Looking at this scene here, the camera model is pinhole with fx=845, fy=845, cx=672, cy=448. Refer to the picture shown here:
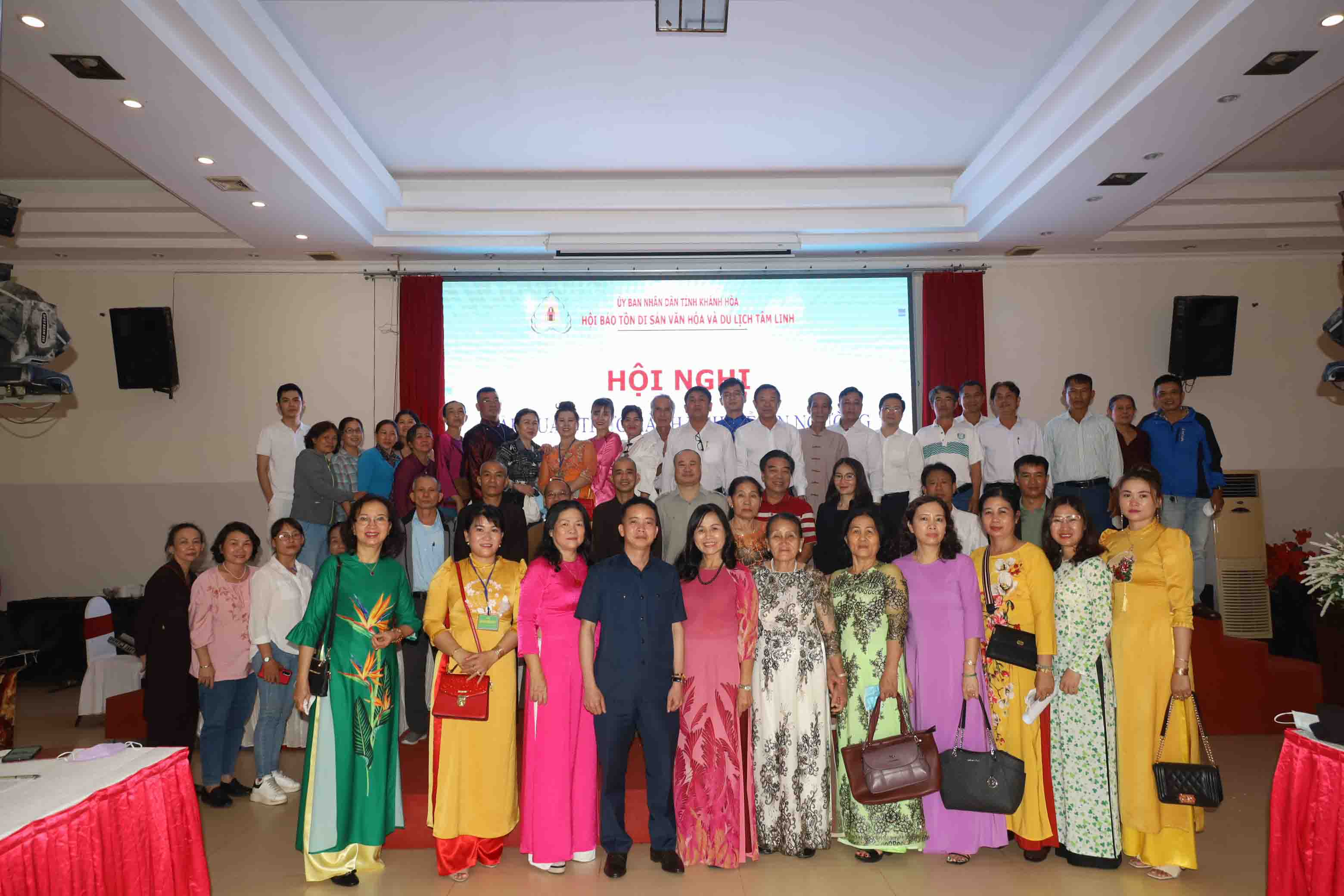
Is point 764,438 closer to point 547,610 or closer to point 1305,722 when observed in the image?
point 547,610

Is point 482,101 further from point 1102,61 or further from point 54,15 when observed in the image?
point 1102,61

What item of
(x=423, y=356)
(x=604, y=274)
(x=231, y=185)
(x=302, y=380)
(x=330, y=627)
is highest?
(x=231, y=185)

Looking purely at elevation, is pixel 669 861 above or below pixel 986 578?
below

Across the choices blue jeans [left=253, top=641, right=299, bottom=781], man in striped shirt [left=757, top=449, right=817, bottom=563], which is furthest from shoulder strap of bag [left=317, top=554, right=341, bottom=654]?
man in striped shirt [left=757, top=449, right=817, bottom=563]

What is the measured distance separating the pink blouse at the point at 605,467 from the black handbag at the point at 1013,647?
2.76 meters

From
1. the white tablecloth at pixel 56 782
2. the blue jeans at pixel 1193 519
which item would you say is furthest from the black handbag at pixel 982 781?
the blue jeans at pixel 1193 519

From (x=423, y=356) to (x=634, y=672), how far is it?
5.50 m

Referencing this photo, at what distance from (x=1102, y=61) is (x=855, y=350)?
363 cm

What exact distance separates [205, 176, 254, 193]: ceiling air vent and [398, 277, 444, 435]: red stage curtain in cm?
213

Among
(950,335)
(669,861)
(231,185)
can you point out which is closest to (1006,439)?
(950,335)

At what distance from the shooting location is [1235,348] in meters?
8.53

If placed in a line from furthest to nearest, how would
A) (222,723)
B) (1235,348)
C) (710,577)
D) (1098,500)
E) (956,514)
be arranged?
(1235,348), (1098,500), (956,514), (222,723), (710,577)

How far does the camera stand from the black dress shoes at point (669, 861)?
3613 millimetres

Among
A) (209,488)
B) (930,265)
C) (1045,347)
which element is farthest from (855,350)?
(209,488)
